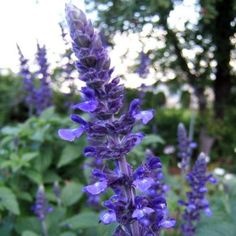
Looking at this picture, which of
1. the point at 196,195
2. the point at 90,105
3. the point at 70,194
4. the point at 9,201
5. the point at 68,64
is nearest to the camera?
the point at 90,105

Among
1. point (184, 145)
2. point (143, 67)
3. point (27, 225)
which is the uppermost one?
point (143, 67)

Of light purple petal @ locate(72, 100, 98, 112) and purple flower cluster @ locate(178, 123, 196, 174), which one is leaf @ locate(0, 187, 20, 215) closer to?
purple flower cluster @ locate(178, 123, 196, 174)

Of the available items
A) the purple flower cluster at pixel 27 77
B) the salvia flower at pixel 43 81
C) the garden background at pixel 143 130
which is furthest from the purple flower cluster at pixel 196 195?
the purple flower cluster at pixel 27 77

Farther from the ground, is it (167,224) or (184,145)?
(184,145)

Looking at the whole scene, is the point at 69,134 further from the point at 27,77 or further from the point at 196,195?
the point at 27,77

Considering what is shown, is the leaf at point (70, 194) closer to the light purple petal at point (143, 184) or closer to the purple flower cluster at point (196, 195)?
the purple flower cluster at point (196, 195)

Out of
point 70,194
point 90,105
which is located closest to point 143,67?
point 70,194
